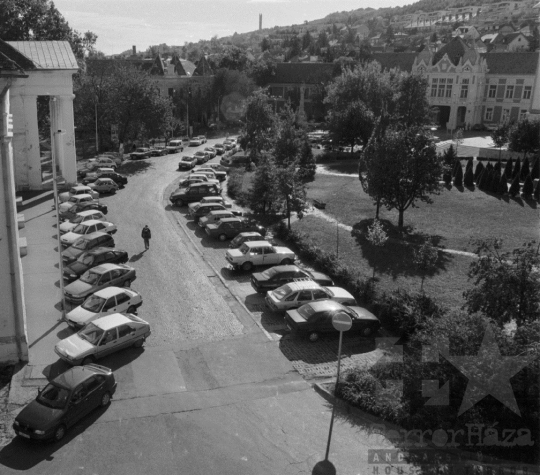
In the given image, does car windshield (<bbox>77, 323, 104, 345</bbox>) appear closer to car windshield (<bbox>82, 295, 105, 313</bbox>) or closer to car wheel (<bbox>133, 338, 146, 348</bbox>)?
car wheel (<bbox>133, 338, 146, 348</bbox>)

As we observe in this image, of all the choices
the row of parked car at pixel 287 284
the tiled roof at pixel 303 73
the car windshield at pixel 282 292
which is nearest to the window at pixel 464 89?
the tiled roof at pixel 303 73

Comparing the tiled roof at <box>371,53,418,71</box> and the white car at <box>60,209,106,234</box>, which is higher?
the tiled roof at <box>371,53,418,71</box>

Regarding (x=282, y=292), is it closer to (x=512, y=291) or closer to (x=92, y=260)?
(x=512, y=291)

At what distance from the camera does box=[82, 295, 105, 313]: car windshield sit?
18.3 meters

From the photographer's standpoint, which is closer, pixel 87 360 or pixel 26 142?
pixel 87 360

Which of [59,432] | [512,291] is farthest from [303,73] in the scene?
[59,432]

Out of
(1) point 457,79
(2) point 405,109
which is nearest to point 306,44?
(1) point 457,79

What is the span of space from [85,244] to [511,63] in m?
69.0

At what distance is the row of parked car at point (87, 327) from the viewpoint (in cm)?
1297

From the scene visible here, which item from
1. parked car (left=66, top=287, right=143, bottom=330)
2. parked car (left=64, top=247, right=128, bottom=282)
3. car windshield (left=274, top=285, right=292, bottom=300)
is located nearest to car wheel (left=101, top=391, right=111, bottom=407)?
parked car (left=66, top=287, right=143, bottom=330)

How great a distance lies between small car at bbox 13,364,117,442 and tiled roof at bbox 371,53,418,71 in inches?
3176

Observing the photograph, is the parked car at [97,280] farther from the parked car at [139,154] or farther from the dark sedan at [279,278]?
the parked car at [139,154]

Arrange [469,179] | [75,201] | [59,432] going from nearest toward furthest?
[59,432] → [75,201] → [469,179]

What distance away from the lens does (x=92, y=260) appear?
22.8m
